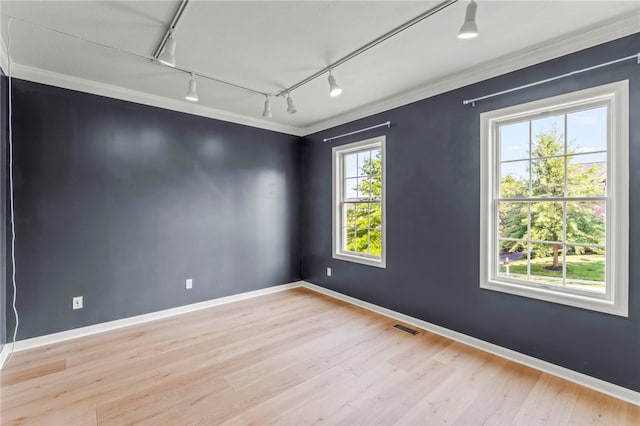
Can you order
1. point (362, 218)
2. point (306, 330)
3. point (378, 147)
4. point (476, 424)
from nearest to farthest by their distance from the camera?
point (476, 424), point (306, 330), point (378, 147), point (362, 218)

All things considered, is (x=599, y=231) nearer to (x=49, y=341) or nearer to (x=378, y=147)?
(x=378, y=147)

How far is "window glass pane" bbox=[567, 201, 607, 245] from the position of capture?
2248mm

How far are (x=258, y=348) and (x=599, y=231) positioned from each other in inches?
120

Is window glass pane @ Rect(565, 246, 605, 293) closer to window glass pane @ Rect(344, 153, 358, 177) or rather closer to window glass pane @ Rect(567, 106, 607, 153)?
window glass pane @ Rect(567, 106, 607, 153)

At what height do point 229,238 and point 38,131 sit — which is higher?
point 38,131

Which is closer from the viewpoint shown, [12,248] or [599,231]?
[599,231]

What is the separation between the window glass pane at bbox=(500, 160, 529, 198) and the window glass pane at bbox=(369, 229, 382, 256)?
1.59 m

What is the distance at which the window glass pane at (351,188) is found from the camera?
4312mm

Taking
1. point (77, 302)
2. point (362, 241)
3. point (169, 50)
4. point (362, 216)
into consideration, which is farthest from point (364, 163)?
point (77, 302)

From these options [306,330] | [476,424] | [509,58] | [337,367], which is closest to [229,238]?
[306,330]

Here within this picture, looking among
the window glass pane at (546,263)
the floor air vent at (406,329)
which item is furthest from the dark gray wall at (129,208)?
the window glass pane at (546,263)

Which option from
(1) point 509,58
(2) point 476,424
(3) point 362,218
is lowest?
(2) point 476,424

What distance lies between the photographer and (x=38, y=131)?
2.84 metres

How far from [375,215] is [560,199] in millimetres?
2051
